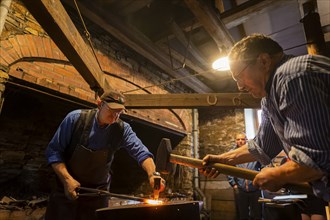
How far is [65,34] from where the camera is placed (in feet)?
7.07

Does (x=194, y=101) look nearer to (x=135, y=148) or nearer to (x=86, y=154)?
(x=135, y=148)

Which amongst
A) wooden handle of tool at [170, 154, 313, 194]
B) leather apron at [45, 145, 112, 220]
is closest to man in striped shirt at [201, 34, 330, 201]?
wooden handle of tool at [170, 154, 313, 194]

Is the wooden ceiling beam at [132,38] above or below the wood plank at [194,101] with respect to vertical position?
above

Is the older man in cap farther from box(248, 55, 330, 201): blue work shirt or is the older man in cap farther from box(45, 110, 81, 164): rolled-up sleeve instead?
→ box(248, 55, 330, 201): blue work shirt

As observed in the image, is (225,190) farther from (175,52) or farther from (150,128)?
(175,52)

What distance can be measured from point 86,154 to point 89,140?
0.17 metres

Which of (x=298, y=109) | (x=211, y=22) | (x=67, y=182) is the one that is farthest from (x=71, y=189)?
(x=211, y=22)

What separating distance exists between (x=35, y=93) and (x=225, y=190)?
5.02 meters

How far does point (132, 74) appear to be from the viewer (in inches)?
182

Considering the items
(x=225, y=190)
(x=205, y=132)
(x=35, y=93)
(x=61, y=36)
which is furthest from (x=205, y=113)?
(x=61, y=36)

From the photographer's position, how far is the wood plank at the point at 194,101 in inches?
130

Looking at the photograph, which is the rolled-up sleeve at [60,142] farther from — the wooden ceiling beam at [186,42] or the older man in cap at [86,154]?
the wooden ceiling beam at [186,42]

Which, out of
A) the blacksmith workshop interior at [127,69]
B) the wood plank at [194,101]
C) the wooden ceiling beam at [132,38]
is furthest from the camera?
the wooden ceiling beam at [132,38]

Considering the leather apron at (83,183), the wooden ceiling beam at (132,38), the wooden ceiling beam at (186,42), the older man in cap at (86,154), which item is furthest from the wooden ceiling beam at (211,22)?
the leather apron at (83,183)
